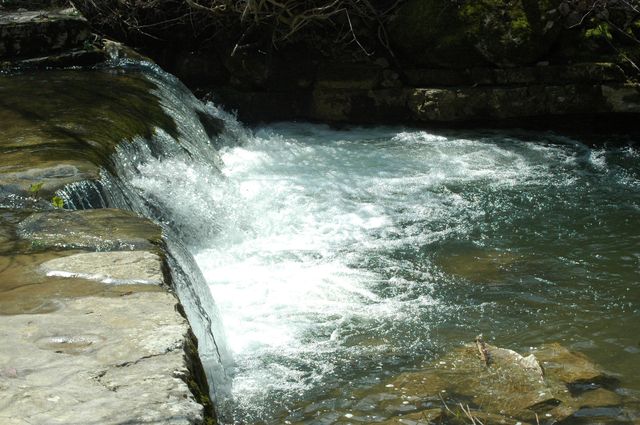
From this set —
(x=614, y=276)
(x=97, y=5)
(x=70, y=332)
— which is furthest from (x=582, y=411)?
(x=97, y=5)

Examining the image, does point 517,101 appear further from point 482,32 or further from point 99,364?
point 99,364

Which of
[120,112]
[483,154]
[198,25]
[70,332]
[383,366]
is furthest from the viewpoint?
[198,25]

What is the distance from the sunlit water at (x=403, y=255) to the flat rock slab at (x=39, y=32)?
7.23 feet

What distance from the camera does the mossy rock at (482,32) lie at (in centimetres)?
922

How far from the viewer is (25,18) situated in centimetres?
898

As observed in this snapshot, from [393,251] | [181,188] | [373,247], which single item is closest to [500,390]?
[393,251]

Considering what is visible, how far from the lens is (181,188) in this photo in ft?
21.9

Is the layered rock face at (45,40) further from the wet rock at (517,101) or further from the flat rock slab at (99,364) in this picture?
the flat rock slab at (99,364)

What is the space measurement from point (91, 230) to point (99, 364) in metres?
1.45

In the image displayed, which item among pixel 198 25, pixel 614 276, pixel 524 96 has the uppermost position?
pixel 198 25

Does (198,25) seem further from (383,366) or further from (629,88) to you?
(383,366)

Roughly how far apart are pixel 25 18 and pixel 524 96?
564cm

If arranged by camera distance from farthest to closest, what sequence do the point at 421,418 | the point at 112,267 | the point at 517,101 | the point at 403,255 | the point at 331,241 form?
the point at 517,101, the point at 331,241, the point at 403,255, the point at 421,418, the point at 112,267

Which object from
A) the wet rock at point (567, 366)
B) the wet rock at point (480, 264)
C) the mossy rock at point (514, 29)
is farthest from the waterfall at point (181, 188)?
the mossy rock at point (514, 29)
